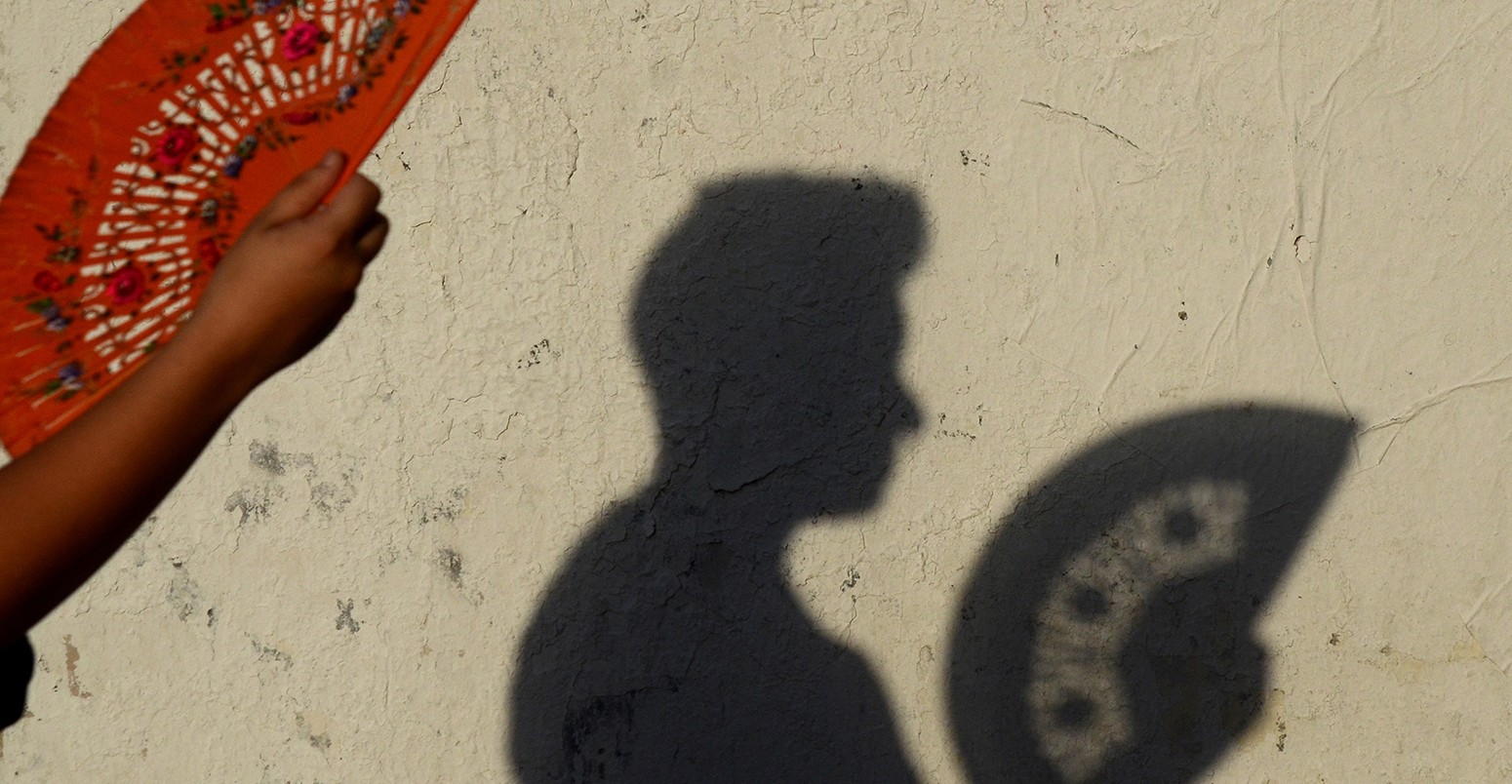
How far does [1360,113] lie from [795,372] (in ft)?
4.01

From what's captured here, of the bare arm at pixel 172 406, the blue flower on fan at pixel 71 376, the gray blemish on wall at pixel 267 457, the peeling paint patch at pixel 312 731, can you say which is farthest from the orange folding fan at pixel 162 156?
the peeling paint patch at pixel 312 731

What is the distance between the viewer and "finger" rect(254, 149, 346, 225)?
2.25 feet

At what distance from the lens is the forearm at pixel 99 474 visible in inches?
23.5

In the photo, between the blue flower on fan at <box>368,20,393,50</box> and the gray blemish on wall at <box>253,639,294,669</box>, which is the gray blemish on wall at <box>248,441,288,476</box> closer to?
the gray blemish on wall at <box>253,639,294,669</box>

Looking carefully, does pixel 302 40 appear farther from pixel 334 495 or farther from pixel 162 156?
pixel 334 495

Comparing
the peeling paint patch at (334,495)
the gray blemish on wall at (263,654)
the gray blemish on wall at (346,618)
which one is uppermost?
the peeling paint patch at (334,495)

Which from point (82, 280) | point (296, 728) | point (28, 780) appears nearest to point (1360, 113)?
point (82, 280)

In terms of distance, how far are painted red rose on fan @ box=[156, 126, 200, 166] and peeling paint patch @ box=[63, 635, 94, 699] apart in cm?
155

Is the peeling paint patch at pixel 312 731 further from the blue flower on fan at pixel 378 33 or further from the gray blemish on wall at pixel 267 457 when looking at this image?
the blue flower on fan at pixel 378 33

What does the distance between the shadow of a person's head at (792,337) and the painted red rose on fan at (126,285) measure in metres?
1.28

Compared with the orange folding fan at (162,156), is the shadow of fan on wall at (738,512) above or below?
below

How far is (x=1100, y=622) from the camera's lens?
6.98ft

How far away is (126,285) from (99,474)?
0.26 m

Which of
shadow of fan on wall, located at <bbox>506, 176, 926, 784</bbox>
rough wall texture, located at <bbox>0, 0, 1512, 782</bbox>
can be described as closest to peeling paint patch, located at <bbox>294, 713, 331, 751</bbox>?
rough wall texture, located at <bbox>0, 0, 1512, 782</bbox>
